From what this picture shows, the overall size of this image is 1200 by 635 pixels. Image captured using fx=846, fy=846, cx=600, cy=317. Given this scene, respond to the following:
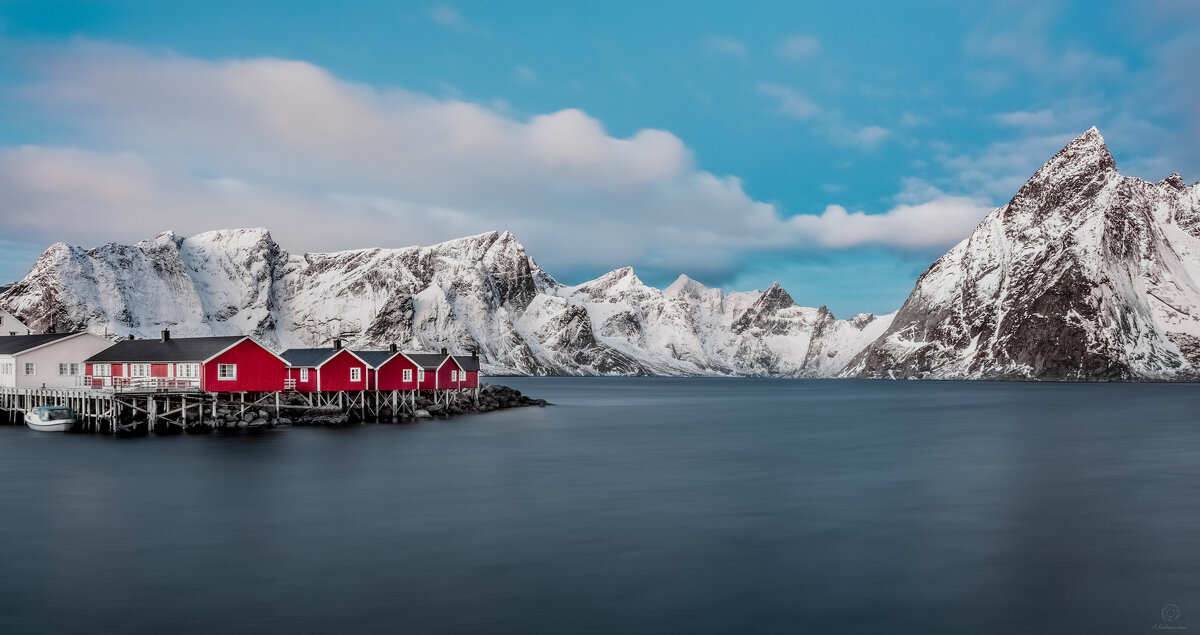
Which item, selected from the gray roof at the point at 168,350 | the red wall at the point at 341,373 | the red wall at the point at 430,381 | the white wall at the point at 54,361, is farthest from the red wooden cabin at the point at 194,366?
the red wall at the point at 430,381

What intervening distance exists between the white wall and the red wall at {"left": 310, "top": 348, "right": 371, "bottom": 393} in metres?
19.7

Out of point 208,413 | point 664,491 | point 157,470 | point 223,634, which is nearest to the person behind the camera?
point 223,634

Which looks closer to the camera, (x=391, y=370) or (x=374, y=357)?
(x=391, y=370)

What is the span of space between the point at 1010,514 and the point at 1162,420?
6677 cm

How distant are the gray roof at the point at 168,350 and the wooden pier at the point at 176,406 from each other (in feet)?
9.94

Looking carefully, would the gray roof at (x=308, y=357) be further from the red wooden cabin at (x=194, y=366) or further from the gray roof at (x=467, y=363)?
the gray roof at (x=467, y=363)

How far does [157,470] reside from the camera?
136 feet

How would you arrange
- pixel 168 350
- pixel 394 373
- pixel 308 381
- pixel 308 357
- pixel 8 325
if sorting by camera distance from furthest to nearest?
pixel 8 325, pixel 394 373, pixel 308 357, pixel 308 381, pixel 168 350

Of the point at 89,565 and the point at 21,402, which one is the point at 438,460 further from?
the point at 21,402

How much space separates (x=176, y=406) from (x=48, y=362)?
42.5ft

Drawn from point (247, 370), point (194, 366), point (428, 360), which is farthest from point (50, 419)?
point (428, 360)

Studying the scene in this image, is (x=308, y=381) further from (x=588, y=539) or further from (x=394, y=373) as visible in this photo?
(x=588, y=539)

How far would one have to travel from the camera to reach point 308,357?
76.5m

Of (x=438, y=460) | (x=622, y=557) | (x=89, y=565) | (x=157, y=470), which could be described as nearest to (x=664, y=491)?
(x=622, y=557)
